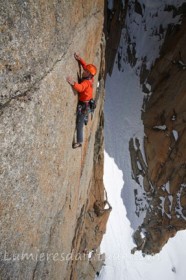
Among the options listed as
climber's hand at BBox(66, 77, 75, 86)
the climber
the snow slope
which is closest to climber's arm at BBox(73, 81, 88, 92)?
the climber

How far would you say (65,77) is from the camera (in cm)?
536

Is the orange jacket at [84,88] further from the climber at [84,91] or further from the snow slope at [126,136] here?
the snow slope at [126,136]

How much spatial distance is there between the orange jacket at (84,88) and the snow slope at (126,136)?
15.0 meters

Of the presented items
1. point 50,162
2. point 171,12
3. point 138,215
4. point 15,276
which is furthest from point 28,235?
point 171,12

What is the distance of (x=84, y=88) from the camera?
6.36m

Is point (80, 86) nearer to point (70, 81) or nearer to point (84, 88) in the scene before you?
point (84, 88)

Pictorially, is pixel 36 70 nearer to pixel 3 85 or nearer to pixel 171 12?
pixel 3 85

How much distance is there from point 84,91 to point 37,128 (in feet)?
8.34

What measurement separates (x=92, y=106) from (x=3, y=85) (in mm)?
3891

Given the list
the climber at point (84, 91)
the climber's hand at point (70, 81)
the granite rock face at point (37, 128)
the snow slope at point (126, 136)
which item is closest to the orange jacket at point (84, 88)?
the climber at point (84, 91)

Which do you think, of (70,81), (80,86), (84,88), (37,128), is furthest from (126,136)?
(37,128)

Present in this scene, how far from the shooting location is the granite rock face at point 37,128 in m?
3.45

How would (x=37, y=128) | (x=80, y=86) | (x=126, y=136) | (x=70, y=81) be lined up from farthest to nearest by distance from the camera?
(x=126, y=136) → (x=80, y=86) → (x=70, y=81) → (x=37, y=128)

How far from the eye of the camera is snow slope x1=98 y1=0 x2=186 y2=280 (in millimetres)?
21719
